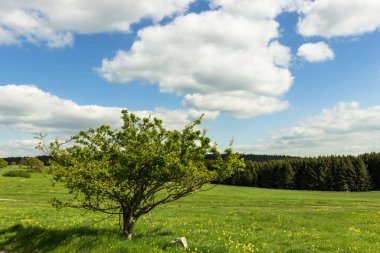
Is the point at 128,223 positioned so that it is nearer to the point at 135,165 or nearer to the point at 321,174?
Answer: the point at 135,165

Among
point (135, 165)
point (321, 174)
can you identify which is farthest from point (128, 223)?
point (321, 174)

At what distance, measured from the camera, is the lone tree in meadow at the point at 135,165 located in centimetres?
1241

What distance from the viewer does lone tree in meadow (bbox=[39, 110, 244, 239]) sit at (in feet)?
40.7

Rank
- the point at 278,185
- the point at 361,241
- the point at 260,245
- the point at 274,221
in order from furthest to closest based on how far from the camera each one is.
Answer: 1. the point at 278,185
2. the point at 274,221
3. the point at 361,241
4. the point at 260,245

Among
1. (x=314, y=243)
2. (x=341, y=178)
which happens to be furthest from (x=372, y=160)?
(x=314, y=243)

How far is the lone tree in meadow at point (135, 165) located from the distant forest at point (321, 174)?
88.9 m

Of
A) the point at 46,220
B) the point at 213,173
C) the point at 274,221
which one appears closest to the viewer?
the point at 213,173

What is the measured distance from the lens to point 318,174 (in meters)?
114

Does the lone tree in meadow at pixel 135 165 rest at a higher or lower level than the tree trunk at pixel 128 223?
higher

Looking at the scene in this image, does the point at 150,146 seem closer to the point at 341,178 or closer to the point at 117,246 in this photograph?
the point at 117,246

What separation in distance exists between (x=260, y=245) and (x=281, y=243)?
62.1 inches

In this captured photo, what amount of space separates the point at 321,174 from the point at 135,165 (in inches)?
4282

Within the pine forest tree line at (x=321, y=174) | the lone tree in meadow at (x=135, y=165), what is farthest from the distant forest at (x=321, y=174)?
the lone tree in meadow at (x=135, y=165)

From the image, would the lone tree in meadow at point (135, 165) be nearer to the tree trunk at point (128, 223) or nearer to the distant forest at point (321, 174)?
the tree trunk at point (128, 223)
